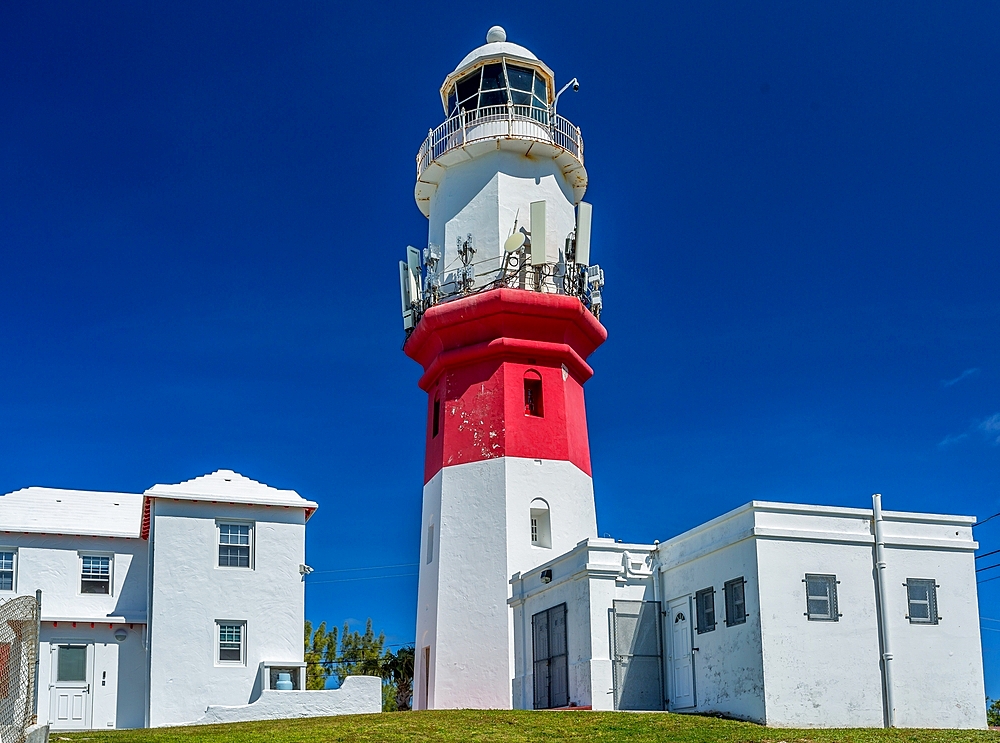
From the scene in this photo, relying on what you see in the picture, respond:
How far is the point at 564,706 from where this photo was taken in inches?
1203

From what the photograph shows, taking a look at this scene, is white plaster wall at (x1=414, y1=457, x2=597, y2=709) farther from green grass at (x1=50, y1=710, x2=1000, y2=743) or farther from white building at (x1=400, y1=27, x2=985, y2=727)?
green grass at (x1=50, y1=710, x2=1000, y2=743)

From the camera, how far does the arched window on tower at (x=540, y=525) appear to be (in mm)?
35312

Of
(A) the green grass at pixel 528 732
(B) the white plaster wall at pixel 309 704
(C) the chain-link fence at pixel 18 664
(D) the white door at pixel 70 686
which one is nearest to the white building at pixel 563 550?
(A) the green grass at pixel 528 732

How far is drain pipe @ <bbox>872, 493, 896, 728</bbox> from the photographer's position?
26047 mm

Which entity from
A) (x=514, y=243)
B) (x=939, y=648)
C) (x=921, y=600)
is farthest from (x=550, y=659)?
(x=514, y=243)

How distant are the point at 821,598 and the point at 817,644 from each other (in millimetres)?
1010

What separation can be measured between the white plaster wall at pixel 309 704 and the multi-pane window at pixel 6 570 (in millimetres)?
8410

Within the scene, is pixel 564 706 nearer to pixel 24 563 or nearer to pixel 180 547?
pixel 180 547

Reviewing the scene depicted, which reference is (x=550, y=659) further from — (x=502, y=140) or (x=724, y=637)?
(x=502, y=140)

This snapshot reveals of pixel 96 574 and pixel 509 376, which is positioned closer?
pixel 509 376

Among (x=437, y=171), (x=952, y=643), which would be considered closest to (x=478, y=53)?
(x=437, y=171)

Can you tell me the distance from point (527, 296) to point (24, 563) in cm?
1673

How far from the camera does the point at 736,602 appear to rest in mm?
26875

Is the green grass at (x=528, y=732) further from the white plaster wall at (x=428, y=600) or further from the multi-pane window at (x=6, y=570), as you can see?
the multi-pane window at (x=6, y=570)
